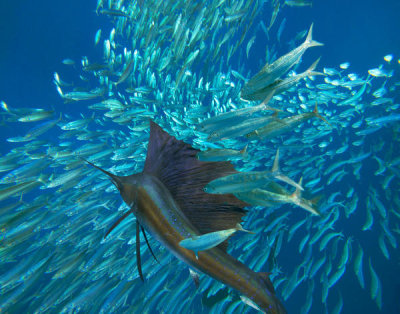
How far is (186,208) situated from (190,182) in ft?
0.40

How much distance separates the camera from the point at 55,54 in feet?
78.7

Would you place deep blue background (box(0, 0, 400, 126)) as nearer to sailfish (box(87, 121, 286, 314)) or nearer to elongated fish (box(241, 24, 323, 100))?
elongated fish (box(241, 24, 323, 100))

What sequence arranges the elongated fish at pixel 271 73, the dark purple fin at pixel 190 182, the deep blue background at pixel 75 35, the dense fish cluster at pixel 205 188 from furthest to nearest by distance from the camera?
the deep blue background at pixel 75 35 → the dense fish cluster at pixel 205 188 → the elongated fish at pixel 271 73 → the dark purple fin at pixel 190 182

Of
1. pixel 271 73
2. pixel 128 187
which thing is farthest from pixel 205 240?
pixel 271 73

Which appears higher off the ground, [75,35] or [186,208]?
[75,35]

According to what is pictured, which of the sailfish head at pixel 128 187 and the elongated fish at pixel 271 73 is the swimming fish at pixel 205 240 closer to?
the sailfish head at pixel 128 187

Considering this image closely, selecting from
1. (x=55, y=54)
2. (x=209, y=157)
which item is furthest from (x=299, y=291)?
(x=55, y=54)

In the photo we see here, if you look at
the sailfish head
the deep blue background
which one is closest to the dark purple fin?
the sailfish head

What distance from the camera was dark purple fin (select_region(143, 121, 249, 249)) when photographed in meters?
0.97

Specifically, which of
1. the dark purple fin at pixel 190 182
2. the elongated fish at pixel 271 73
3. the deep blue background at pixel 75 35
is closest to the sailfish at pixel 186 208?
the dark purple fin at pixel 190 182

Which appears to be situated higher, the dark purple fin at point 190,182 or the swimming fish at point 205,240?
the dark purple fin at point 190,182

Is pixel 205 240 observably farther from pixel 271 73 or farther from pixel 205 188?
pixel 271 73

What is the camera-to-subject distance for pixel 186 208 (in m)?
0.98

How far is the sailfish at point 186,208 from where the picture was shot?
33.7 inches
